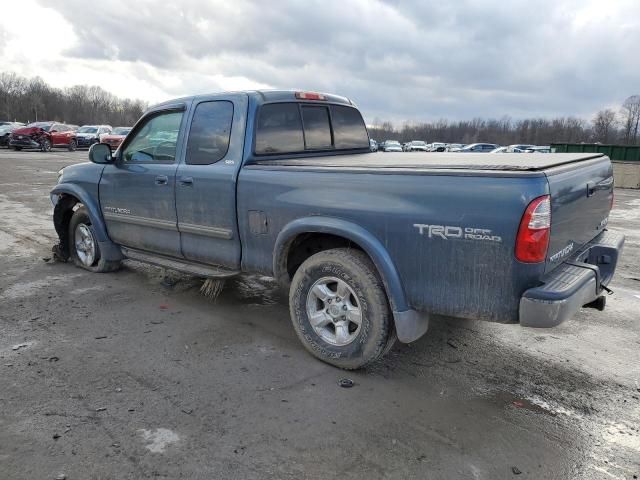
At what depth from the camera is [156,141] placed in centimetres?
503

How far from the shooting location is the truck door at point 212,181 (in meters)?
4.23

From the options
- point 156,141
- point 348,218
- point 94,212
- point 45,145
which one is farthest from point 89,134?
point 348,218

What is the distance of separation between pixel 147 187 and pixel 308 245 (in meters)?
1.90

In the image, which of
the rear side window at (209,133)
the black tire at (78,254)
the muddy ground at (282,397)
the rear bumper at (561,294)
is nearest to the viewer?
the muddy ground at (282,397)

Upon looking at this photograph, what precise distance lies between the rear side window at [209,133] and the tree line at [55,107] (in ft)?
314

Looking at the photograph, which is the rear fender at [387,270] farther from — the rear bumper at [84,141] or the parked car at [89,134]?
the rear bumper at [84,141]

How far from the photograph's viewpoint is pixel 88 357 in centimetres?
382

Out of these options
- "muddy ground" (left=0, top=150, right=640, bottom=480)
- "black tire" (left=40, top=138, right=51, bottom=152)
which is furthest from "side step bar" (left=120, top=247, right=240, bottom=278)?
"black tire" (left=40, top=138, right=51, bottom=152)

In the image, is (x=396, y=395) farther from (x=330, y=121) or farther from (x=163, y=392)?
(x=330, y=121)

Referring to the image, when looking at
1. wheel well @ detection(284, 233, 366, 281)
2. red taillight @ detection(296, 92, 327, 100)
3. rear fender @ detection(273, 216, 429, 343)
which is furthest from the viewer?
red taillight @ detection(296, 92, 327, 100)

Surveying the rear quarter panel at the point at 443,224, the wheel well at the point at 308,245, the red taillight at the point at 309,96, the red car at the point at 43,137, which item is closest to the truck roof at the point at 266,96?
the red taillight at the point at 309,96

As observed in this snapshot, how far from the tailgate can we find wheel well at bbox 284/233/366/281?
4.36 ft

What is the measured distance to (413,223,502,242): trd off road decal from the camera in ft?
9.34

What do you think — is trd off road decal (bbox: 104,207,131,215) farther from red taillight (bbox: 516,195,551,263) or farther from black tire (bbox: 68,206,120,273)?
red taillight (bbox: 516,195,551,263)
